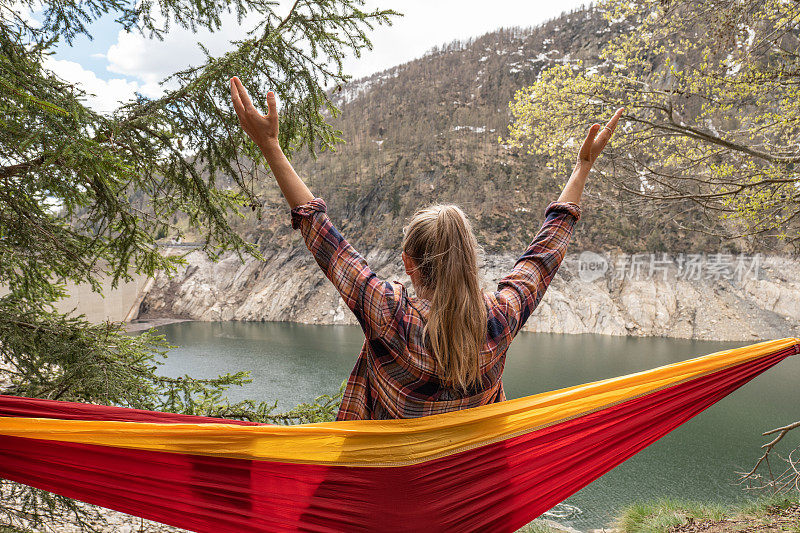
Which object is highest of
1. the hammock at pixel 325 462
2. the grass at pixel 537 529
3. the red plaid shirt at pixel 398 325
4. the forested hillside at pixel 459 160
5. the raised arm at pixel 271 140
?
the forested hillside at pixel 459 160

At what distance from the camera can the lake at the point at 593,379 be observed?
8719 mm

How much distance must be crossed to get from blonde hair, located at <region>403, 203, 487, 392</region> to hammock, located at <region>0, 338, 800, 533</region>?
15cm

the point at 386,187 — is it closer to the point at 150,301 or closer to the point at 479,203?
the point at 479,203

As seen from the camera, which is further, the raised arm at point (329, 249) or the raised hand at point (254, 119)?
the raised hand at point (254, 119)

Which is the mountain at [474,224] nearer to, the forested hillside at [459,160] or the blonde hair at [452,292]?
the forested hillside at [459,160]

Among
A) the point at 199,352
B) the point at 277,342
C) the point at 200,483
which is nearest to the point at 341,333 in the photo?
the point at 277,342

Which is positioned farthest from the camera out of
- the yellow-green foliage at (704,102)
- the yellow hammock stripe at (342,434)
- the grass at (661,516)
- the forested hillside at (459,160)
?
the forested hillside at (459,160)

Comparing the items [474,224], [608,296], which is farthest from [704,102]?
[474,224]

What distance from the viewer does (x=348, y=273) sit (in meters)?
0.74

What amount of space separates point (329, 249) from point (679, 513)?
742 centimetres

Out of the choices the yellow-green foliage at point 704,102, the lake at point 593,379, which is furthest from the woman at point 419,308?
the lake at point 593,379

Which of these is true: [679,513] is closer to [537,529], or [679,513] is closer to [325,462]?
[537,529]

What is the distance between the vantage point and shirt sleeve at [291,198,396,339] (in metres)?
0.72

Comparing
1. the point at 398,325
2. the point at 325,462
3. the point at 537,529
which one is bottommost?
the point at 537,529
